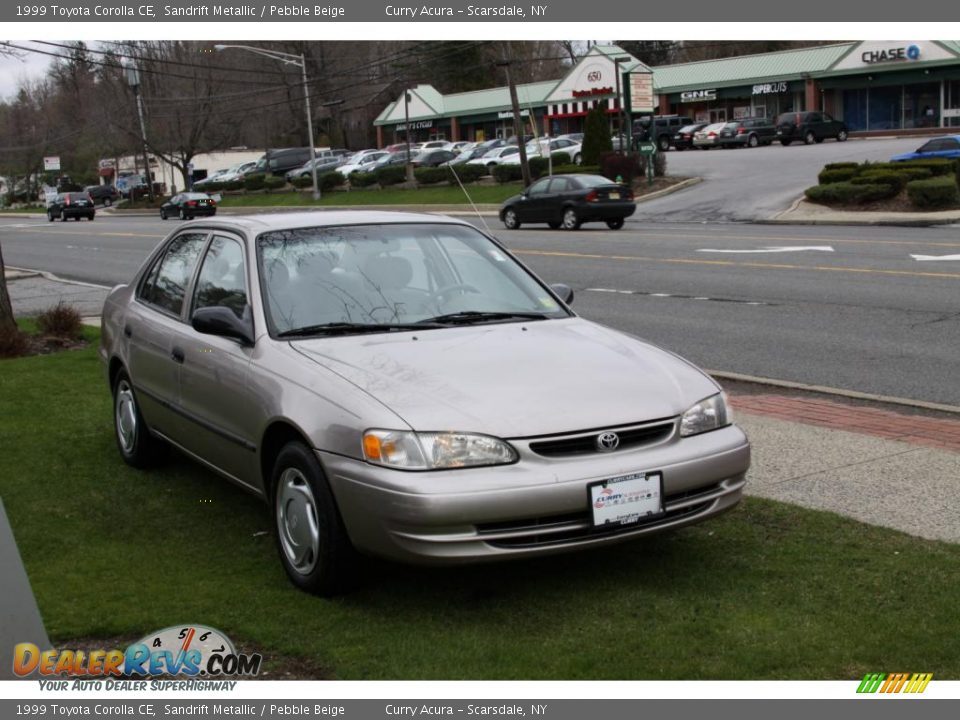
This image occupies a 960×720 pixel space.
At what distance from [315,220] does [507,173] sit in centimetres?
4150

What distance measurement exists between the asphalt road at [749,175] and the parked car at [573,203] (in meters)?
4.42

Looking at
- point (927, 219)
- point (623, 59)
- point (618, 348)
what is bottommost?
point (927, 219)

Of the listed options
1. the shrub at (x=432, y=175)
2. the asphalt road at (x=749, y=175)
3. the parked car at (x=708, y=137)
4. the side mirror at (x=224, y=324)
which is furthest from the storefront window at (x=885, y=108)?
the side mirror at (x=224, y=324)

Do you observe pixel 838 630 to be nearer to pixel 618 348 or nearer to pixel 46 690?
pixel 618 348

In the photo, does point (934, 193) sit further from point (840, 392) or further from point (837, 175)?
point (840, 392)

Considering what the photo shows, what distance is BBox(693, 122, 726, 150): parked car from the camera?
59.5 m

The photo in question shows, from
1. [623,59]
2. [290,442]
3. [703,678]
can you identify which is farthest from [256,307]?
[623,59]

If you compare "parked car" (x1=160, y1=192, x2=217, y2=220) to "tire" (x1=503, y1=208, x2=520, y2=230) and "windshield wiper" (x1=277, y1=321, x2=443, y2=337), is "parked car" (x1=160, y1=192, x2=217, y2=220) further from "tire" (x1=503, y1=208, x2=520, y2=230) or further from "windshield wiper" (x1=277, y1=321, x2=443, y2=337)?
"windshield wiper" (x1=277, y1=321, x2=443, y2=337)

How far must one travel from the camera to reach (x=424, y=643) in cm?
436

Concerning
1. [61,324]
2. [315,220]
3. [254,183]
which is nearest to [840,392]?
[315,220]

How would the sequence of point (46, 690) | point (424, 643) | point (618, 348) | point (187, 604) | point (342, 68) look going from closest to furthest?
1. point (46, 690)
2. point (424, 643)
3. point (187, 604)
4. point (618, 348)
5. point (342, 68)

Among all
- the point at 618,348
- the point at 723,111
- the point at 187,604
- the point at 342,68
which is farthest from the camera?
the point at 342,68

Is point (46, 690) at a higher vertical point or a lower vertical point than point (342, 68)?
lower

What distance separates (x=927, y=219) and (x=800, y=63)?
122 ft
